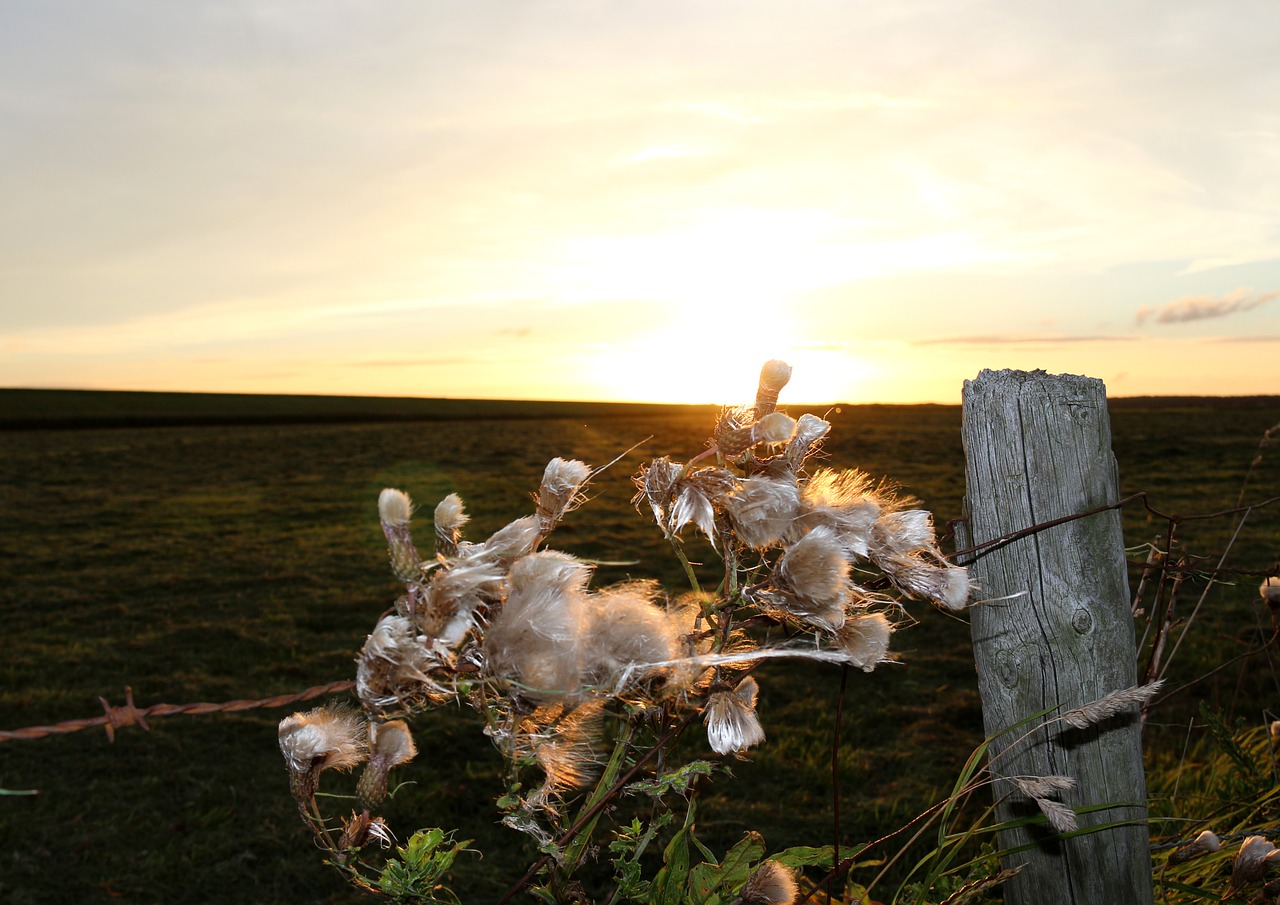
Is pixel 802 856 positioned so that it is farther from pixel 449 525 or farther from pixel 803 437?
pixel 449 525

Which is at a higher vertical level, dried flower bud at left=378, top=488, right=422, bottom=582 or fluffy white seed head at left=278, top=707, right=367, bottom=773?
dried flower bud at left=378, top=488, right=422, bottom=582

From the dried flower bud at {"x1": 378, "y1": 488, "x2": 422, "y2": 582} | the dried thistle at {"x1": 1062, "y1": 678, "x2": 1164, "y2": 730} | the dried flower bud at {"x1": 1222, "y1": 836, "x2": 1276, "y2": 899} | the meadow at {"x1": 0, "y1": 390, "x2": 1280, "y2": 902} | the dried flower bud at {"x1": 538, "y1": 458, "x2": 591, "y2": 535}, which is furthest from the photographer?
the meadow at {"x1": 0, "y1": 390, "x2": 1280, "y2": 902}

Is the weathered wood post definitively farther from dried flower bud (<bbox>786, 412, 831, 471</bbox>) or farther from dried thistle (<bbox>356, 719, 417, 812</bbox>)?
dried thistle (<bbox>356, 719, 417, 812</bbox>)

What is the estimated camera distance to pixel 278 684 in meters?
7.19

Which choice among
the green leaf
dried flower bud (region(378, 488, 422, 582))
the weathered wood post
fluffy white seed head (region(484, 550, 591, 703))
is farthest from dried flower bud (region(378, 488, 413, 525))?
the weathered wood post

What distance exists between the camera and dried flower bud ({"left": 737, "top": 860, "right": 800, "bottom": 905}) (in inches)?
61.6

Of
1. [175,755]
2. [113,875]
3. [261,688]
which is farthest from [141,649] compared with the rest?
[113,875]

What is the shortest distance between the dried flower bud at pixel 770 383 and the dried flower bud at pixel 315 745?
2.65 ft

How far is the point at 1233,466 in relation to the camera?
69.9ft

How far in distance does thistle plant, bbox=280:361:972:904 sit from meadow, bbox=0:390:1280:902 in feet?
0.55

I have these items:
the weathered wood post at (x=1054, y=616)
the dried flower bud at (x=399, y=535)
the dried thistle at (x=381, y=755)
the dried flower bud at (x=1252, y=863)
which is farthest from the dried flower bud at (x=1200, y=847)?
the dried flower bud at (x=399, y=535)

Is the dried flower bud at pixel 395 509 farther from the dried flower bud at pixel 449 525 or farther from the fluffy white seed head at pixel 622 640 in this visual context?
the fluffy white seed head at pixel 622 640

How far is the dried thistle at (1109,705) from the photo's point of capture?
1.69 metres

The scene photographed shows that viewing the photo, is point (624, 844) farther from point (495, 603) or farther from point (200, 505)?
point (200, 505)
